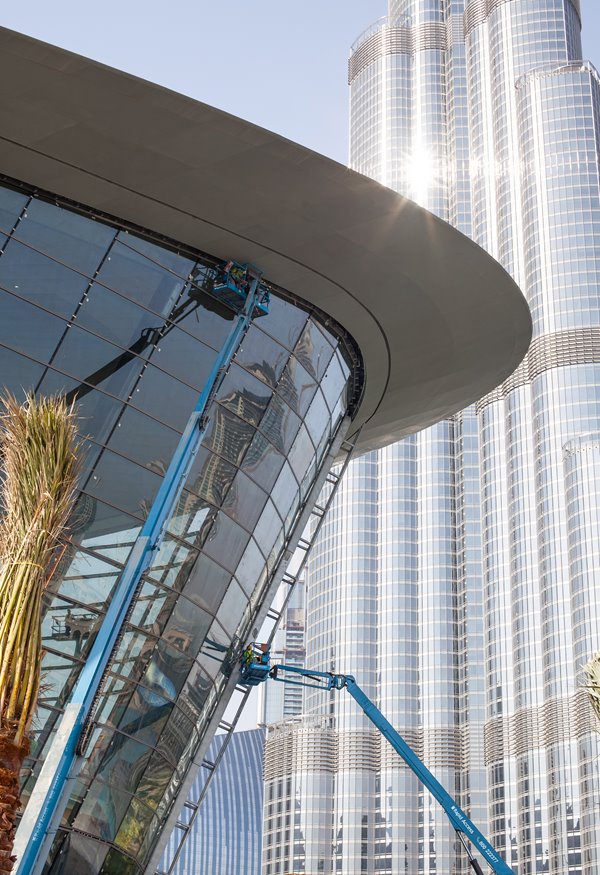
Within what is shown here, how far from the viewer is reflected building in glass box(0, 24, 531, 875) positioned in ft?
62.6

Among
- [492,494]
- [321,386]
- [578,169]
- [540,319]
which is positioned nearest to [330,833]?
Result: [492,494]

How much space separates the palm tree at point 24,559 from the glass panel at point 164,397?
26.2 ft

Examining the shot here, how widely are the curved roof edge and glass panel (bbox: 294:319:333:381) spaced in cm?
61

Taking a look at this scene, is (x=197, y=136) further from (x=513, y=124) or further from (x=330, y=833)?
(x=513, y=124)

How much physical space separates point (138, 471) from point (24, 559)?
8.91 meters

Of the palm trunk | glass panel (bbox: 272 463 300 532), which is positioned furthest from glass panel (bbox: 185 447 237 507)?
the palm trunk

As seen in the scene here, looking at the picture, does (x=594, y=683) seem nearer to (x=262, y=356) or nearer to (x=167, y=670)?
(x=167, y=670)

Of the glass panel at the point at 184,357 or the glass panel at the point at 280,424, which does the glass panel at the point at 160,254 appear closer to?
the glass panel at the point at 184,357

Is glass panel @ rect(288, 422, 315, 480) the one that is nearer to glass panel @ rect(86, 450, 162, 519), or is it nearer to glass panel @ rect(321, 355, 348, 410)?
glass panel @ rect(321, 355, 348, 410)

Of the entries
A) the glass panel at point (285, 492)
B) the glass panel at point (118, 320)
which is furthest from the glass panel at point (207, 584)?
the glass panel at point (118, 320)

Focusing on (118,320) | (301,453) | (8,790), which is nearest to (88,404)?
(118,320)

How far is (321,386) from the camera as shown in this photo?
24812 mm

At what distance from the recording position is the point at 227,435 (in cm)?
2195

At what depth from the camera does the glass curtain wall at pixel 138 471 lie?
63.4ft
